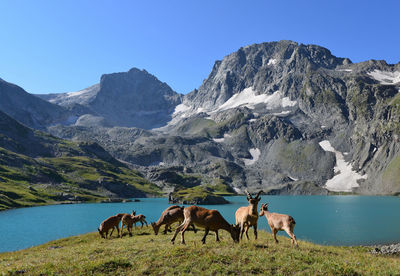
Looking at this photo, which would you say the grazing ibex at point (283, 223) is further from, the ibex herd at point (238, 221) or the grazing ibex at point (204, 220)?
A: the grazing ibex at point (204, 220)

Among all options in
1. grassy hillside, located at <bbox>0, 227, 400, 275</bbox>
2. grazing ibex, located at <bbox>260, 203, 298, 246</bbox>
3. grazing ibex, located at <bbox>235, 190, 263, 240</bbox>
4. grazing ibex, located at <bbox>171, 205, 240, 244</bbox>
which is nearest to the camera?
grassy hillside, located at <bbox>0, 227, 400, 275</bbox>

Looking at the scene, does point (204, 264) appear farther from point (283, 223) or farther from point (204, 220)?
point (283, 223)

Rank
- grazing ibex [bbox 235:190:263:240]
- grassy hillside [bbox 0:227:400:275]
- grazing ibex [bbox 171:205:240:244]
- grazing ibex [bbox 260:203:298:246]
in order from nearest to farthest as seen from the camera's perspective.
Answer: grassy hillside [bbox 0:227:400:275] < grazing ibex [bbox 171:205:240:244] < grazing ibex [bbox 235:190:263:240] < grazing ibex [bbox 260:203:298:246]

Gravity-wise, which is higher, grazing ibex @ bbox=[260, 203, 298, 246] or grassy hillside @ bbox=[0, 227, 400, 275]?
grazing ibex @ bbox=[260, 203, 298, 246]

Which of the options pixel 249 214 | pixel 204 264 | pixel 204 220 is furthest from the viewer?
pixel 249 214

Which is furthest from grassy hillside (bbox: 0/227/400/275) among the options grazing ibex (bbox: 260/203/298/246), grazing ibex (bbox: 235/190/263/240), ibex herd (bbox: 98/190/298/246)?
grazing ibex (bbox: 260/203/298/246)

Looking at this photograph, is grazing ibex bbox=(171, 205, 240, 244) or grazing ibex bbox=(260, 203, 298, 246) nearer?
grazing ibex bbox=(171, 205, 240, 244)

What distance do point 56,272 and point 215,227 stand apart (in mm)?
10608

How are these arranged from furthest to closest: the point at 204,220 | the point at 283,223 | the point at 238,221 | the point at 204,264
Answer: the point at 238,221
the point at 283,223
the point at 204,220
the point at 204,264

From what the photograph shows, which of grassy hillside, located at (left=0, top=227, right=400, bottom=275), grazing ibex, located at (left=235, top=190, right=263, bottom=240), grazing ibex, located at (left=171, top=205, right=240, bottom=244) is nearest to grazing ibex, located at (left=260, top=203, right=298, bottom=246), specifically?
grazing ibex, located at (left=235, top=190, right=263, bottom=240)

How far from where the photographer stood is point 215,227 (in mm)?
20594

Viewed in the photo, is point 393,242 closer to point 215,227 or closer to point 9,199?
point 215,227

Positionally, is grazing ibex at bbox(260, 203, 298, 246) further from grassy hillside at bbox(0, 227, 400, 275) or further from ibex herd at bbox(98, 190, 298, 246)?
grassy hillside at bbox(0, 227, 400, 275)

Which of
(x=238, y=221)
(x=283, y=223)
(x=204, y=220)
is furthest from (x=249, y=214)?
(x=204, y=220)
